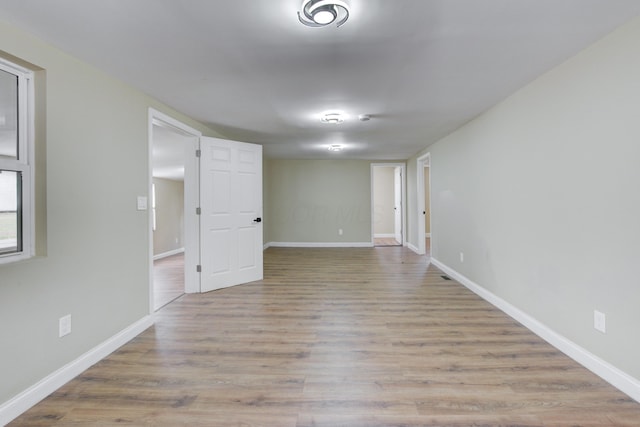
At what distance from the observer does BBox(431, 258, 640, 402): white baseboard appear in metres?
1.75

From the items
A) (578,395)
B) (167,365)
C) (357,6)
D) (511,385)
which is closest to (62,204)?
(167,365)

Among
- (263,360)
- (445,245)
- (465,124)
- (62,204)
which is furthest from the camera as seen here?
(445,245)

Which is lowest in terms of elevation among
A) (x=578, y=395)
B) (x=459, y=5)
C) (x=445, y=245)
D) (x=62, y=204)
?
(x=578, y=395)

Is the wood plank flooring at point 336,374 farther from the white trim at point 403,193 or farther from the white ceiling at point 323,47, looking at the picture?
the white trim at point 403,193

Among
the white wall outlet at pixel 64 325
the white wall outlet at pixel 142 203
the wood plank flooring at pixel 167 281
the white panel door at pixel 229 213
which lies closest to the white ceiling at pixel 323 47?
the white panel door at pixel 229 213

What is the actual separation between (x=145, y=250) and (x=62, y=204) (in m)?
0.90

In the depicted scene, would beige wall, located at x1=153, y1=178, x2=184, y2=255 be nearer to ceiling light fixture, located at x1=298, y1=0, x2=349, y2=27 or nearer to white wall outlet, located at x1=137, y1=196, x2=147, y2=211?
white wall outlet, located at x1=137, y1=196, x2=147, y2=211

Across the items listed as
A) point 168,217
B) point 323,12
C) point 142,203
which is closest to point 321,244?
point 168,217

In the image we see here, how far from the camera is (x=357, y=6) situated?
1533 millimetres

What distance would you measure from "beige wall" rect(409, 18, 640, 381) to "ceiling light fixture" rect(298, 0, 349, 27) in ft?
5.55

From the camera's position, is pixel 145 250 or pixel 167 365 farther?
pixel 145 250

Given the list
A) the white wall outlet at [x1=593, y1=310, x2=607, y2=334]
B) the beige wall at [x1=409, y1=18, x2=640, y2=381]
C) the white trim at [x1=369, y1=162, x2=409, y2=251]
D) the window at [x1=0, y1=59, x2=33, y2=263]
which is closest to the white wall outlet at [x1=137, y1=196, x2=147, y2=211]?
the window at [x1=0, y1=59, x2=33, y2=263]

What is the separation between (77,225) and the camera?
6.78ft

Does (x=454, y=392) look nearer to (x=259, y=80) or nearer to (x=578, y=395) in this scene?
(x=578, y=395)
